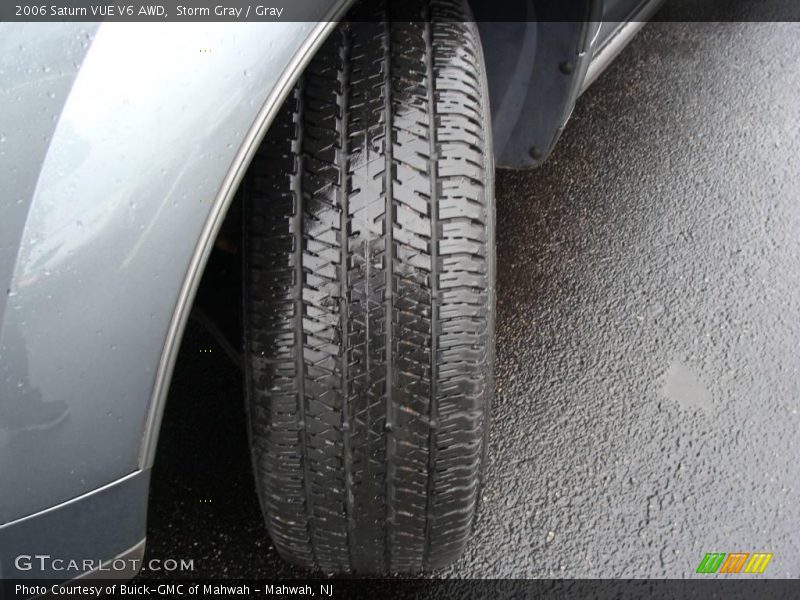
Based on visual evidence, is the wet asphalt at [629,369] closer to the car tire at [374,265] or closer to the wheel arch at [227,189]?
the car tire at [374,265]

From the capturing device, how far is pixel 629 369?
5.91ft

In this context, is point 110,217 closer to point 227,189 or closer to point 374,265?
point 227,189

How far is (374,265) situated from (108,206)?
38cm

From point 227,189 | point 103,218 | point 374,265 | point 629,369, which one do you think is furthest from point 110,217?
point 629,369

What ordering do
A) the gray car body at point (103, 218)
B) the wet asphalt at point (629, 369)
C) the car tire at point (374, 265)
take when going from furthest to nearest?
the wet asphalt at point (629, 369)
the car tire at point (374, 265)
the gray car body at point (103, 218)

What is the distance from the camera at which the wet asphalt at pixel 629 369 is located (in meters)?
1.52

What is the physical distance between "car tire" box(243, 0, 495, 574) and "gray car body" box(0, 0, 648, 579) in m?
0.21

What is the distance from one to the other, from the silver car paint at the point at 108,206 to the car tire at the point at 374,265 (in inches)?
8.3

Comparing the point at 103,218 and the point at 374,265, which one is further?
the point at 374,265

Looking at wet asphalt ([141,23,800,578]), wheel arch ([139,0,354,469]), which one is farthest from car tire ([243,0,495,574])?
wet asphalt ([141,23,800,578])

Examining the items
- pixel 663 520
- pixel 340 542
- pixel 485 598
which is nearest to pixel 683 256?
pixel 663 520

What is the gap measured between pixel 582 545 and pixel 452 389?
612 mm

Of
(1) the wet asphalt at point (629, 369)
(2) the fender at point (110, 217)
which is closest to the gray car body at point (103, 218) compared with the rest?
(2) the fender at point (110, 217)

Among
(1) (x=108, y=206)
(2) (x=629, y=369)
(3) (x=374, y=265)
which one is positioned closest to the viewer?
(1) (x=108, y=206)
